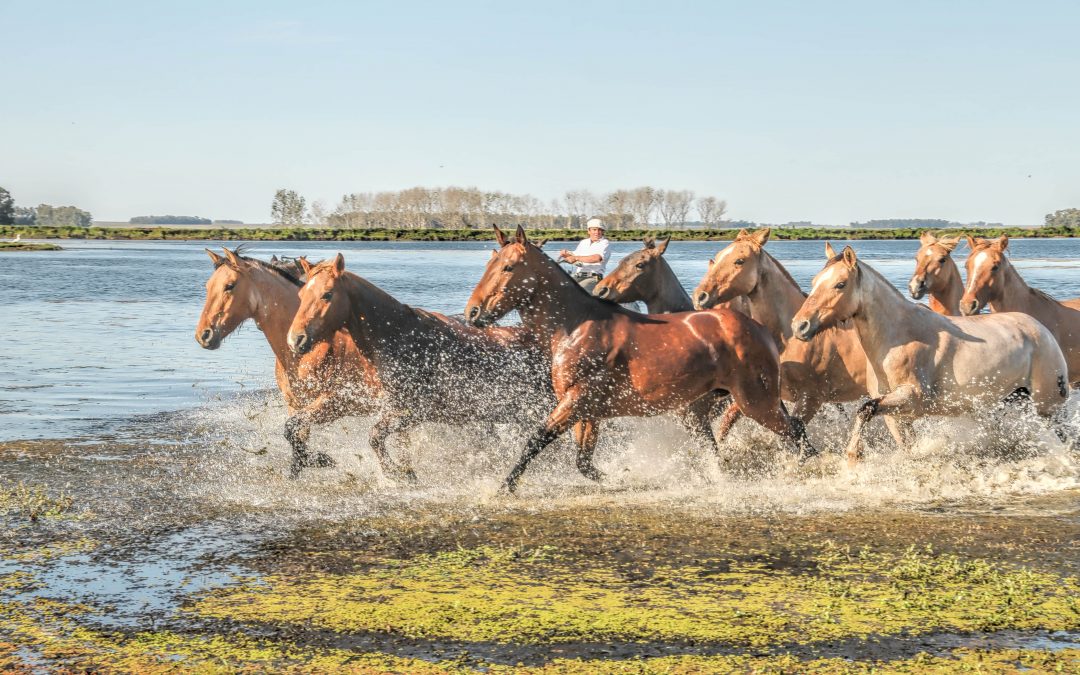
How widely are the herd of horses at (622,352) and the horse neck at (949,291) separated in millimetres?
1843

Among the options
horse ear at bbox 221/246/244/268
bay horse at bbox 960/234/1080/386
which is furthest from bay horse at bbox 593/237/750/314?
horse ear at bbox 221/246/244/268

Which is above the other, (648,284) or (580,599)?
(648,284)

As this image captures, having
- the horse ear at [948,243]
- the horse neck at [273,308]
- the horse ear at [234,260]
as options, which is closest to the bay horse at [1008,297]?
the horse ear at [948,243]

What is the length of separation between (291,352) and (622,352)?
2634 mm

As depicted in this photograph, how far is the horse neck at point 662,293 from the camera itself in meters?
9.64

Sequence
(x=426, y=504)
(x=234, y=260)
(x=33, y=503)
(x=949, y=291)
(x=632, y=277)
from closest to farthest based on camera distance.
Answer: (x=33, y=503) < (x=426, y=504) < (x=234, y=260) < (x=632, y=277) < (x=949, y=291)

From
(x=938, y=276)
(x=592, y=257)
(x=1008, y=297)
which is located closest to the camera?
(x=1008, y=297)

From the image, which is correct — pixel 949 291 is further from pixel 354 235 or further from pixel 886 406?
pixel 354 235

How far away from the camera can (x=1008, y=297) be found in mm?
10773

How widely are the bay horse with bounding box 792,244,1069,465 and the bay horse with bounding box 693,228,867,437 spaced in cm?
44

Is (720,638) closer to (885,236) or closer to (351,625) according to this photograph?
(351,625)

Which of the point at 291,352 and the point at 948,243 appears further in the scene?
the point at 948,243

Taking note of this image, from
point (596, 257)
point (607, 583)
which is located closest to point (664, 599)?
point (607, 583)

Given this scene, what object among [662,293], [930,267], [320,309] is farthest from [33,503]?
[930,267]
